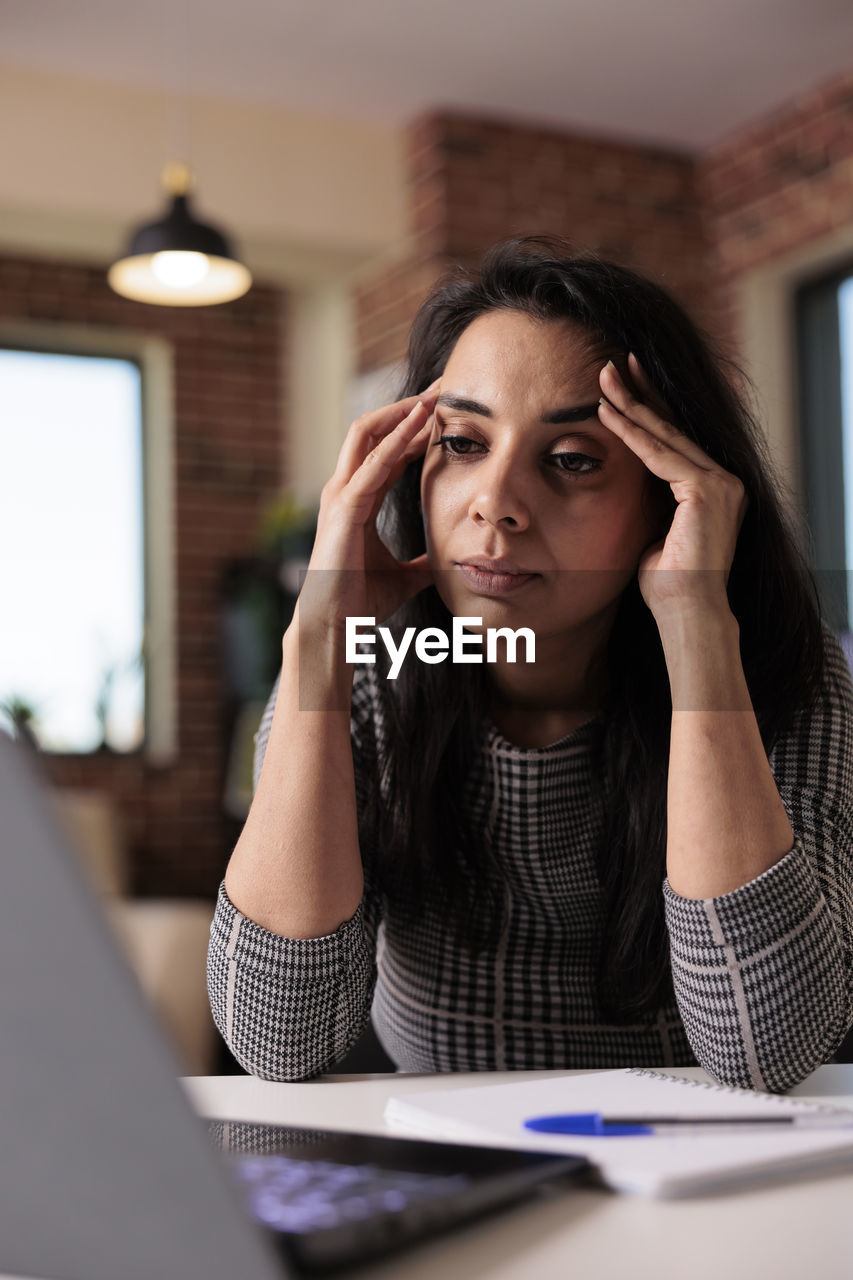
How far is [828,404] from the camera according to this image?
470 centimetres

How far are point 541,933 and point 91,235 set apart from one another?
12.9 ft

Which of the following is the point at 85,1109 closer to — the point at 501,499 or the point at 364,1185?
the point at 364,1185

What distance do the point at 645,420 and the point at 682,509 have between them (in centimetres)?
9

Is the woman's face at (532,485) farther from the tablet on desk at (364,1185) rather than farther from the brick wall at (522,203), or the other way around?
the brick wall at (522,203)

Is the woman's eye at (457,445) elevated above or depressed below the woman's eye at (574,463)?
above

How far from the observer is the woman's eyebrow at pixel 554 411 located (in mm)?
1186

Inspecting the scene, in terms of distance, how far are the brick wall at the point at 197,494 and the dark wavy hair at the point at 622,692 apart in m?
3.85

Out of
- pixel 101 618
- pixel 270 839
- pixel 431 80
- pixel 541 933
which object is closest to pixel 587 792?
pixel 541 933

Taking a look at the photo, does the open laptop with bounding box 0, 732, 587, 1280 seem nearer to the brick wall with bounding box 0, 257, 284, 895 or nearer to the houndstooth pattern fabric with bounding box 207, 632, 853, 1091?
the houndstooth pattern fabric with bounding box 207, 632, 853, 1091

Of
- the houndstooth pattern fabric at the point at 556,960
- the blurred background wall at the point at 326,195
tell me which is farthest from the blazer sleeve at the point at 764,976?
the blurred background wall at the point at 326,195

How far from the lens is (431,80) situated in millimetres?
4391

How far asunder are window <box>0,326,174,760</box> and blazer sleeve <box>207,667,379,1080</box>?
4.11 meters

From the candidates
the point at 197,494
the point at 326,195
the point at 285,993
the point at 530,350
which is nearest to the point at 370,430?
the point at 530,350

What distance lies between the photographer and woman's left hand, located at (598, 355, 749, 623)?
1119mm
